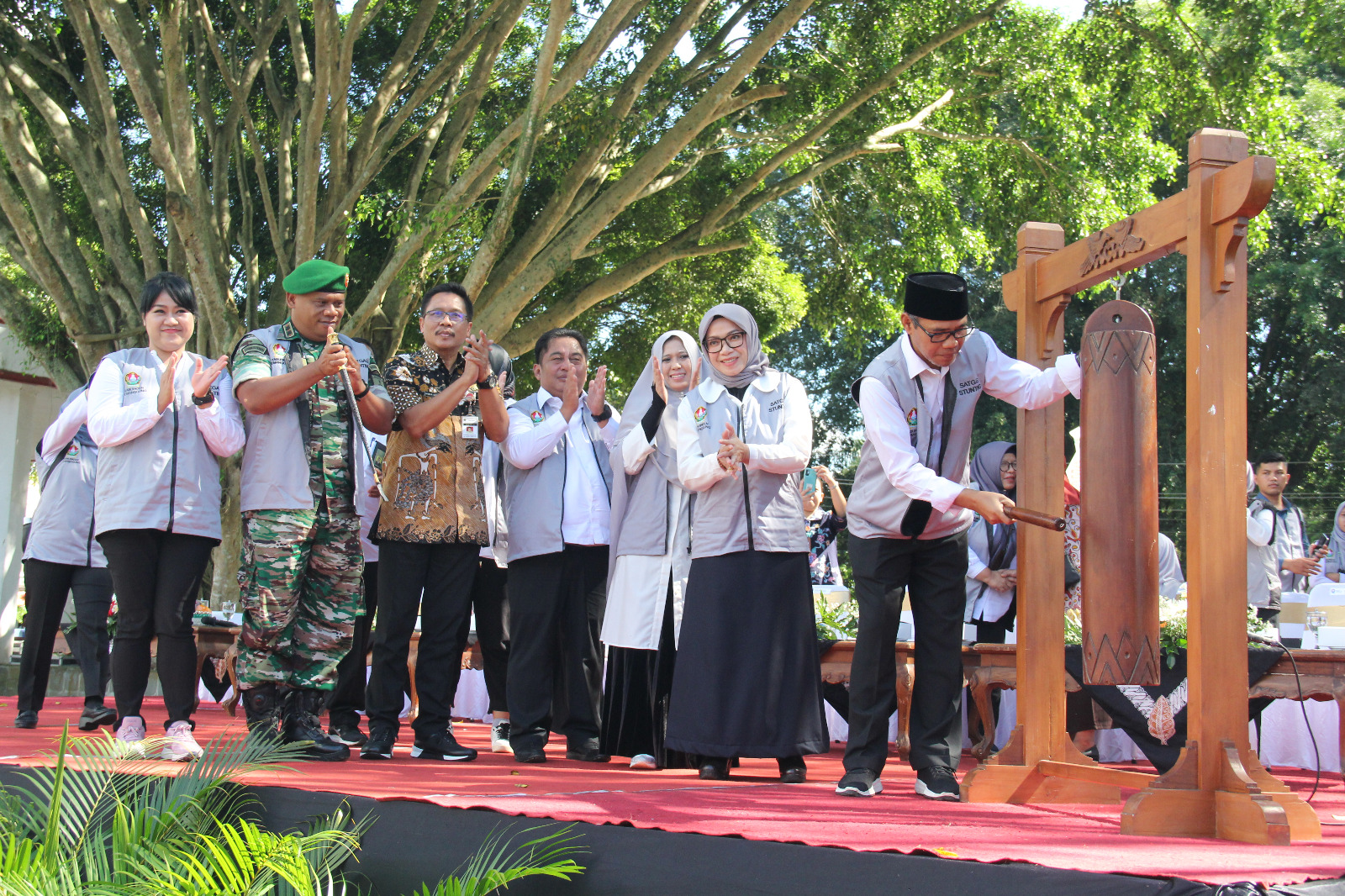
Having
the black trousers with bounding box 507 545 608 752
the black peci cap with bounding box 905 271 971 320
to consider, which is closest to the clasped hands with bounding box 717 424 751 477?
the black peci cap with bounding box 905 271 971 320

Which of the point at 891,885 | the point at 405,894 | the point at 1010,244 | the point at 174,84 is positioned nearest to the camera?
the point at 891,885

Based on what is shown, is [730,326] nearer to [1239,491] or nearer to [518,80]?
[1239,491]

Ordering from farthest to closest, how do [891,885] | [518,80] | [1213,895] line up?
[518,80] → [891,885] → [1213,895]

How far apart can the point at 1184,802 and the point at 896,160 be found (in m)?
9.99

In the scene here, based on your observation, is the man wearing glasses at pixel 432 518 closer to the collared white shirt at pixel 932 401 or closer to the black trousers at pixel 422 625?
the black trousers at pixel 422 625

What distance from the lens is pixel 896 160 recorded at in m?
12.4

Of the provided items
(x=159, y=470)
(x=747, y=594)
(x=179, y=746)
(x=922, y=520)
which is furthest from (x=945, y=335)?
(x=179, y=746)

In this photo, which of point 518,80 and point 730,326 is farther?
point 518,80

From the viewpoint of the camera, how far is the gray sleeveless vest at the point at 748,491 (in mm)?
4570

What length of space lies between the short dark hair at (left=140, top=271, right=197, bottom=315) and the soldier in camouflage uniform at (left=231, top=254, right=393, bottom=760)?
13.7 inches

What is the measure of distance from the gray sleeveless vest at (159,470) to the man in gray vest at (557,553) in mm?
1275

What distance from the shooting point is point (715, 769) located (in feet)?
14.9

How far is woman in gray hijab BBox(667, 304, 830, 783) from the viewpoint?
14.6ft

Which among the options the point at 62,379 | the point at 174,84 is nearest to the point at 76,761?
the point at 174,84
